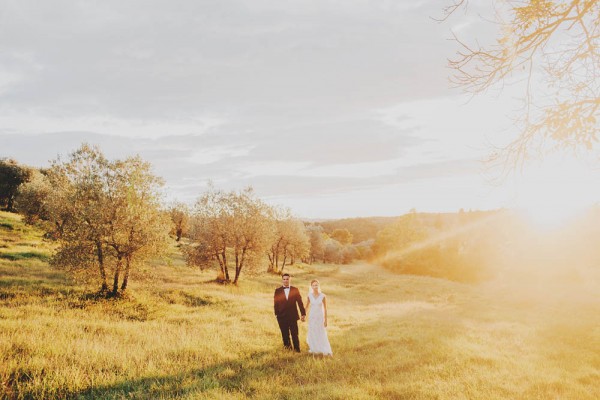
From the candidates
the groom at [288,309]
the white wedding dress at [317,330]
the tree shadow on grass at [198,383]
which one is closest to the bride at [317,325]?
the white wedding dress at [317,330]

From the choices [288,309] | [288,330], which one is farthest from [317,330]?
[288,309]

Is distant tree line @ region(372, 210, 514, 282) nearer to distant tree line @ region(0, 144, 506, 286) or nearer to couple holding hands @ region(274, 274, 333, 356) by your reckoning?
distant tree line @ region(0, 144, 506, 286)

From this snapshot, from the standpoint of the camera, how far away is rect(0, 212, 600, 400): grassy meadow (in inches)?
319

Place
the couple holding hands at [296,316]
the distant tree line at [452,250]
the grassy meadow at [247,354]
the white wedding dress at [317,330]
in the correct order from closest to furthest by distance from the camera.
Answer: the grassy meadow at [247,354] → the white wedding dress at [317,330] → the couple holding hands at [296,316] → the distant tree line at [452,250]

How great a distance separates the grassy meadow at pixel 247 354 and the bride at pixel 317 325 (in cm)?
73

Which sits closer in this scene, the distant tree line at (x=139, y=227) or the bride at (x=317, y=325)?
the bride at (x=317, y=325)

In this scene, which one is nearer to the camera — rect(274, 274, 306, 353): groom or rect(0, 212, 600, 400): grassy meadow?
rect(0, 212, 600, 400): grassy meadow

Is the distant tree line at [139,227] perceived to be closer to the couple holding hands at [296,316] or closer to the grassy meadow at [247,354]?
the grassy meadow at [247,354]

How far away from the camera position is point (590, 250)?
51.2 m

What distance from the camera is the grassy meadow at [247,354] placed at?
26.6 feet

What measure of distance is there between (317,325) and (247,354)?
274cm

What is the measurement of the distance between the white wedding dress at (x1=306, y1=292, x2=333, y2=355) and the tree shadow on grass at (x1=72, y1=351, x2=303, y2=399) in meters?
2.09

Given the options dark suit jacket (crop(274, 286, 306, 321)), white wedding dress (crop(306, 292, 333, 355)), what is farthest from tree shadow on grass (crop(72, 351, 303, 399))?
dark suit jacket (crop(274, 286, 306, 321))

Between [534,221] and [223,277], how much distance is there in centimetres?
5602
